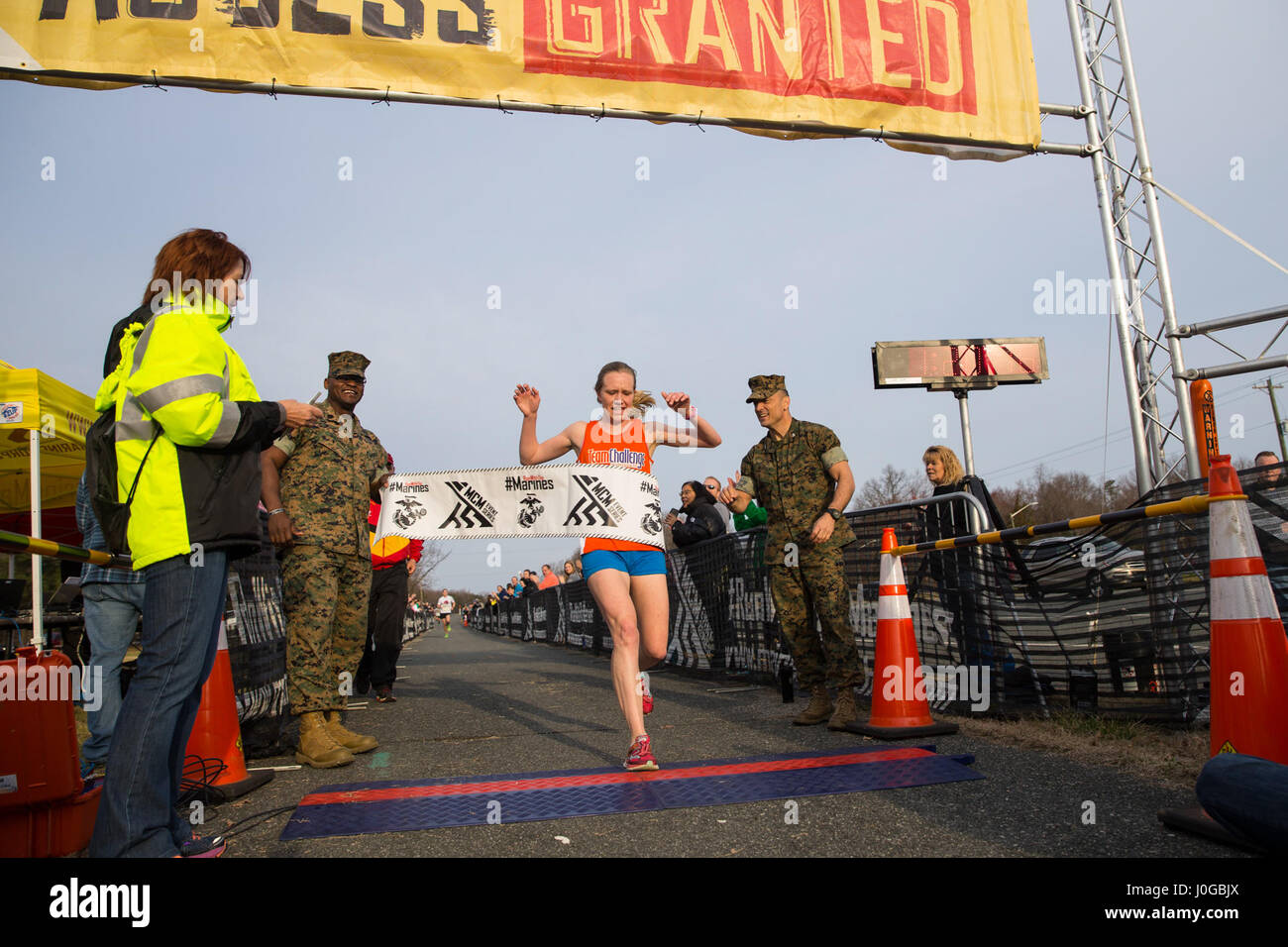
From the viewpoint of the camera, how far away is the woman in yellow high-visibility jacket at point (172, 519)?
273 cm

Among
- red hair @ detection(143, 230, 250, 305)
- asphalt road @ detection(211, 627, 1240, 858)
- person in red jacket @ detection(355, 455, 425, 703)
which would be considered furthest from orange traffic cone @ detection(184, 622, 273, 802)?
person in red jacket @ detection(355, 455, 425, 703)

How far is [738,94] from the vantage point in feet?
25.3

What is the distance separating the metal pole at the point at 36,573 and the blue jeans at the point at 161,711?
0.95 meters

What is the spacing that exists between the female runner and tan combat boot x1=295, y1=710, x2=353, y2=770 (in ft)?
5.49

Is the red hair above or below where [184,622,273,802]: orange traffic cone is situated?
above

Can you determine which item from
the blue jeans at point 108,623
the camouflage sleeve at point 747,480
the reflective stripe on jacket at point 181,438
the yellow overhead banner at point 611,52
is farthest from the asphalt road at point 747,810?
the yellow overhead banner at point 611,52

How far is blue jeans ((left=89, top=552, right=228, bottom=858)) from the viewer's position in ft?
8.79

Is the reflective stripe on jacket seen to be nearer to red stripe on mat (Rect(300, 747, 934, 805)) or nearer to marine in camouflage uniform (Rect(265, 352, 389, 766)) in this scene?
red stripe on mat (Rect(300, 747, 934, 805))

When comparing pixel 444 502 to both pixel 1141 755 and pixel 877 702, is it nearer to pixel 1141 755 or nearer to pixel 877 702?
pixel 877 702

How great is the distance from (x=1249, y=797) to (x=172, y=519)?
Result: 338 centimetres

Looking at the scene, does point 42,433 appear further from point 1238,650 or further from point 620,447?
point 1238,650

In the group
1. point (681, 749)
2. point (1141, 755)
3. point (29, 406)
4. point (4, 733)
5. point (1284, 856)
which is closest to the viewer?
point (1284, 856)

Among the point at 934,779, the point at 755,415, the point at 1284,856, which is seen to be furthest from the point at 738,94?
the point at 1284,856
